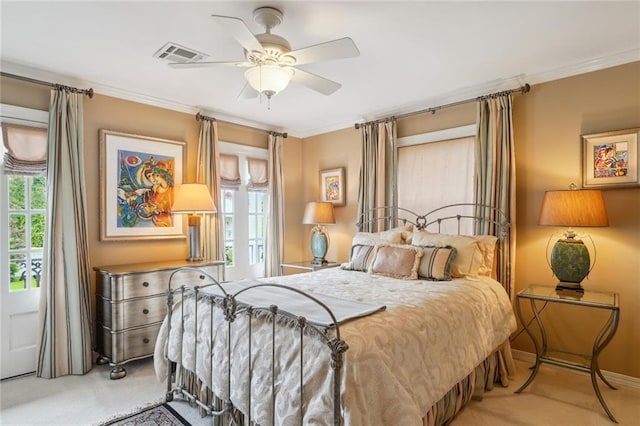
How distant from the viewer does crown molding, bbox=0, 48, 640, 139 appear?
2.96m

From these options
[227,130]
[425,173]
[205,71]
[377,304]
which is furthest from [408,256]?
[227,130]

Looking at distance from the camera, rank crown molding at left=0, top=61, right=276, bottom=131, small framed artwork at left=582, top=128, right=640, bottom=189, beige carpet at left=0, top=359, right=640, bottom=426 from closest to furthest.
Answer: beige carpet at left=0, top=359, right=640, bottom=426
small framed artwork at left=582, top=128, right=640, bottom=189
crown molding at left=0, top=61, right=276, bottom=131

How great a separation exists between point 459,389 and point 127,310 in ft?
8.98

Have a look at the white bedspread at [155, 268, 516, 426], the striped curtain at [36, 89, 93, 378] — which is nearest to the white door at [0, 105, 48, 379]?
the striped curtain at [36, 89, 93, 378]

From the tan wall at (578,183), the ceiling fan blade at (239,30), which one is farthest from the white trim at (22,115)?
the tan wall at (578,183)

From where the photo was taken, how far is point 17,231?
10.4ft

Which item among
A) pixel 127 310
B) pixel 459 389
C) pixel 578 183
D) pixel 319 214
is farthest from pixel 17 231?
pixel 578 183

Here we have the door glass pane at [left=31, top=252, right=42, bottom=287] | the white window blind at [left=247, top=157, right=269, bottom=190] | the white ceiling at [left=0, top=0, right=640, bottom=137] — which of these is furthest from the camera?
the white window blind at [left=247, top=157, right=269, bottom=190]

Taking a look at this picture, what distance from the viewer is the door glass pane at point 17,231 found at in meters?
3.14

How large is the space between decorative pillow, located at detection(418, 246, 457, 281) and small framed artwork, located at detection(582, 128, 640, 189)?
128 cm

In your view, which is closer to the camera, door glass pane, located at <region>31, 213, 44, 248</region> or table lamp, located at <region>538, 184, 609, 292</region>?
table lamp, located at <region>538, 184, 609, 292</region>

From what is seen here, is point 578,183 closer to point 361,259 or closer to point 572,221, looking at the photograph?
point 572,221

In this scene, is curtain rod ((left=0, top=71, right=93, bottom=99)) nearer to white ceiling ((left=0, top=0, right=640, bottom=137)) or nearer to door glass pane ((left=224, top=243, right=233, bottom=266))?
white ceiling ((left=0, top=0, right=640, bottom=137))

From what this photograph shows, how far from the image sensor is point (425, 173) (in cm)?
409
